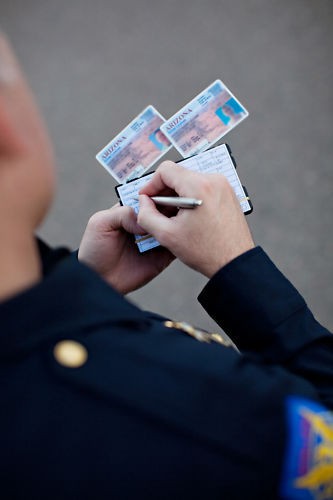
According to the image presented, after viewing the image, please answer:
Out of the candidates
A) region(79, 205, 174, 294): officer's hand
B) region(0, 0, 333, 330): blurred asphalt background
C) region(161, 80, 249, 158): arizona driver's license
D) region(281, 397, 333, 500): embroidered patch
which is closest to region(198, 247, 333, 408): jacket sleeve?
region(281, 397, 333, 500): embroidered patch

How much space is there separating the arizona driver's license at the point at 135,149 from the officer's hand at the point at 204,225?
0.28m

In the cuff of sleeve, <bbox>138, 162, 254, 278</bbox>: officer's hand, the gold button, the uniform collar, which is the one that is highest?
the uniform collar

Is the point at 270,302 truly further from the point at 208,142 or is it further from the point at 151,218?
the point at 208,142

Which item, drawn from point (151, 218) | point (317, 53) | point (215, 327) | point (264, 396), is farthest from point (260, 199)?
point (264, 396)

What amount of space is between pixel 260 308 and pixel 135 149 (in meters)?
0.49

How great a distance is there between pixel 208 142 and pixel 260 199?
616 millimetres

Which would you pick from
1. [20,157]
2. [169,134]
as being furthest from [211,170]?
[20,157]

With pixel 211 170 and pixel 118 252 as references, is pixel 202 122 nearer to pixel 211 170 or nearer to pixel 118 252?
pixel 211 170

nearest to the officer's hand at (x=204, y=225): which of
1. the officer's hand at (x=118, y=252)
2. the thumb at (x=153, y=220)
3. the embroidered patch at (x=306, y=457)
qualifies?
the thumb at (x=153, y=220)

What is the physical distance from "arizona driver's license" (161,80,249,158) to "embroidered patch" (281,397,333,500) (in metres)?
0.61

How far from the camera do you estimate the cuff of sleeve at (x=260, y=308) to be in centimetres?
55

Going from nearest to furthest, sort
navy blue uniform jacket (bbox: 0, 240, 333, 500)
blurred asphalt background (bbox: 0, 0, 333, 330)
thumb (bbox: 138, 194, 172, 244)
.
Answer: navy blue uniform jacket (bbox: 0, 240, 333, 500) → thumb (bbox: 138, 194, 172, 244) → blurred asphalt background (bbox: 0, 0, 333, 330)

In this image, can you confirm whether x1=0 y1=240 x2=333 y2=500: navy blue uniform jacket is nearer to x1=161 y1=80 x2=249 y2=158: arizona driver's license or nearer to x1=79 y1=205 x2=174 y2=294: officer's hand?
x1=79 y1=205 x2=174 y2=294: officer's hand

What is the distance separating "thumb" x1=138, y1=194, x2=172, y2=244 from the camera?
646mm
